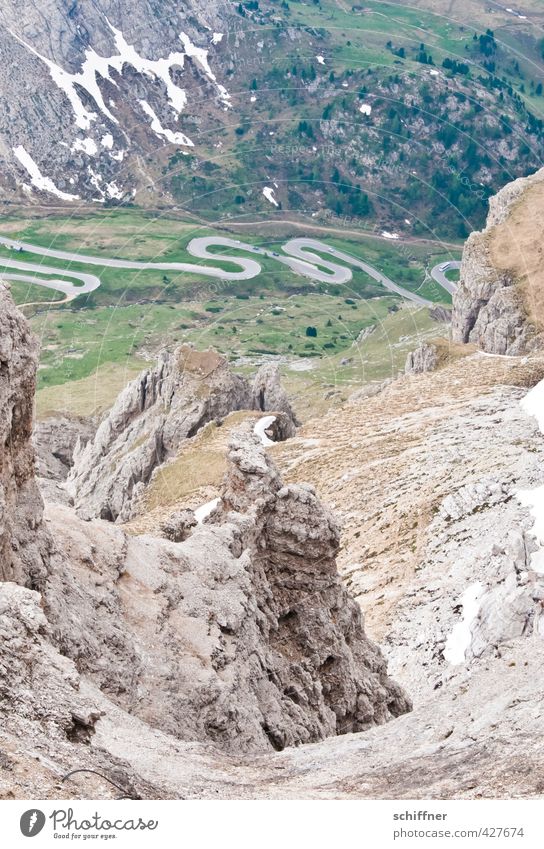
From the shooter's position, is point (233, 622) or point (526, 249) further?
point (526, 249)

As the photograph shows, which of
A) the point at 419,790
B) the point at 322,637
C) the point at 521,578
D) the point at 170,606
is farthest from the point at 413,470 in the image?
the point at 419,790

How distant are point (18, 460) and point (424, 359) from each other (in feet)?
322

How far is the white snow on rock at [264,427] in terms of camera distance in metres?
115

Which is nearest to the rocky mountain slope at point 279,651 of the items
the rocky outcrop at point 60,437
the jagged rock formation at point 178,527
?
the jagged rock formation at point 178,527

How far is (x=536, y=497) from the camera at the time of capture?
8069cm

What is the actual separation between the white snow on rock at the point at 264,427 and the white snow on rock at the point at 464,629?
4258 cm

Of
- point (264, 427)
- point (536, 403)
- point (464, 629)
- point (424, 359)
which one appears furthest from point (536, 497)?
point (424, 359)

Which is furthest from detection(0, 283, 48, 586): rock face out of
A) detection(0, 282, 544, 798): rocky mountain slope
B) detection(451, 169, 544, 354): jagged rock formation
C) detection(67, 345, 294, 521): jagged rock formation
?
detection(451, 169, 544, 354): jagged rock formation

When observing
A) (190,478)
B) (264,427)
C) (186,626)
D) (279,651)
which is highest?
(186,626)

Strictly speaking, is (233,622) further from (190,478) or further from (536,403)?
(536,403)

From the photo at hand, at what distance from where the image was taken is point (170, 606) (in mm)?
46562

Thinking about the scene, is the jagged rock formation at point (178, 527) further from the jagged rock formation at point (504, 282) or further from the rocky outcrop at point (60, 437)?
the rocky outcrop at point (60, 437)

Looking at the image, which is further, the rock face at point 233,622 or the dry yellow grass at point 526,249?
the dry yellow grass at point 526,249

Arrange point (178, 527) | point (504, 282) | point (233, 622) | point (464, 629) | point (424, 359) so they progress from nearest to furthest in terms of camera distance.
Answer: point (233, 622), point (178, 527), point (464, 629), point (424, 359), point (504, 282)
